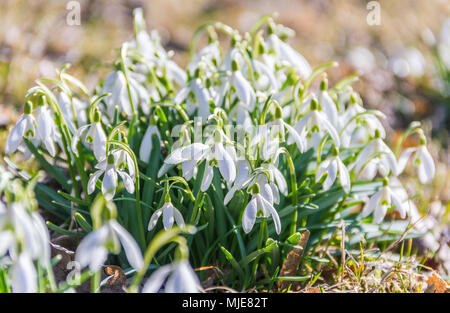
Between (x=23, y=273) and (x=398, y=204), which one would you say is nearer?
(x=23, y=273)

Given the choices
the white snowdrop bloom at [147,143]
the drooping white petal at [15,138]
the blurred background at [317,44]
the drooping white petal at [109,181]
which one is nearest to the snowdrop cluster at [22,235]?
the drooping white petal at [109,181]

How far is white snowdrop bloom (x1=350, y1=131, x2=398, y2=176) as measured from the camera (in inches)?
65.7

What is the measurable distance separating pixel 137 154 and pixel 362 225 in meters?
0.87

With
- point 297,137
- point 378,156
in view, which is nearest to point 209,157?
point 297,137

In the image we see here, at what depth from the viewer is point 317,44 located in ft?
14.7

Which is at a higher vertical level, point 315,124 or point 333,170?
point 315,124

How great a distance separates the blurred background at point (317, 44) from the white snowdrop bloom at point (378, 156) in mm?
686

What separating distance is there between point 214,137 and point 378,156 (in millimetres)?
627

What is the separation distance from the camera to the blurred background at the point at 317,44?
307 centimetres

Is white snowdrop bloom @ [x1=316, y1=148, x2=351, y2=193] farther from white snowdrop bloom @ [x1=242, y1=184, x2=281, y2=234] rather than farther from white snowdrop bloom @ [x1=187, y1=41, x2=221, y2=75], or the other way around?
white snowdrop bloom @ [x1=187, y1=41, x2=221, y2=75]

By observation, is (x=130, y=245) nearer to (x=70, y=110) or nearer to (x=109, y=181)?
(x=109, y=181)

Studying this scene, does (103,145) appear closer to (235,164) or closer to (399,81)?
(235,164)

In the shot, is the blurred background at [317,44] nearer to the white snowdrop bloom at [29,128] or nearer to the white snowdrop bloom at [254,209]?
the white snowdrop bloom at [29,128]

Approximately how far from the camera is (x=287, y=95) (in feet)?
6.16
